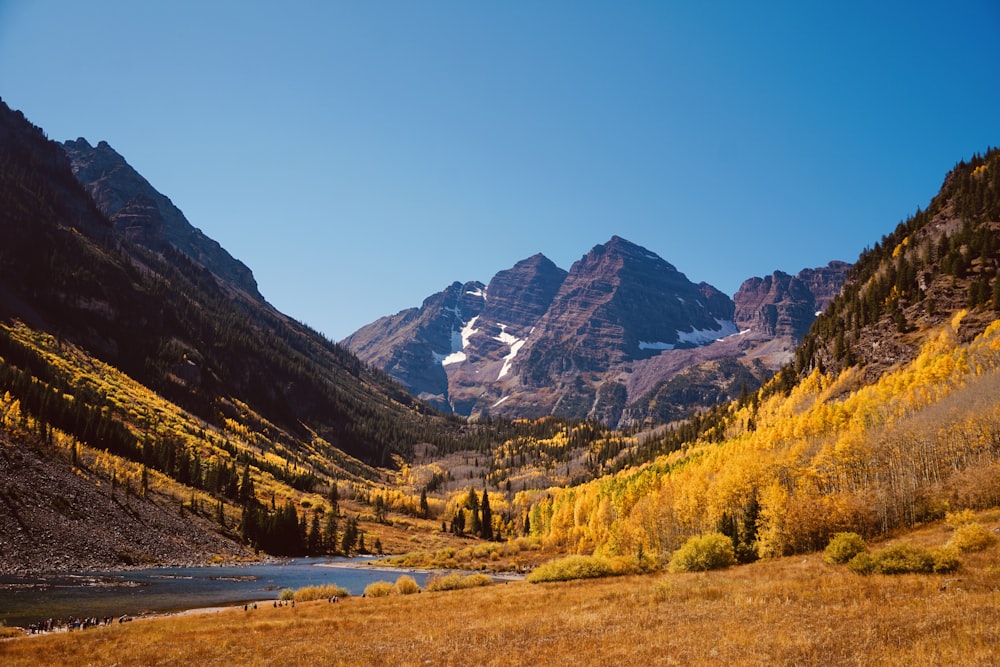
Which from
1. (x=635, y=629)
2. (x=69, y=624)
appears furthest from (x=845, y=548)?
(x=69, y=624)

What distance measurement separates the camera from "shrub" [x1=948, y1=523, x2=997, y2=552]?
38219mm

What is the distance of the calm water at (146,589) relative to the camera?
50.6m

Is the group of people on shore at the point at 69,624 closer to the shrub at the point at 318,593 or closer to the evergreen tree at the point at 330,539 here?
the shrub at the point at 318,593

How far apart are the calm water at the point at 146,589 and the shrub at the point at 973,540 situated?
6599 cm

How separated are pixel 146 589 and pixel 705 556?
66007mm

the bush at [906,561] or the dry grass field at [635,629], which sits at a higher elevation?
the bush at [906,561]

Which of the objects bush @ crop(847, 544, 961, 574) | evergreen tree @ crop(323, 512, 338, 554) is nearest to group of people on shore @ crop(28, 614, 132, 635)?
bush @ crop(847, 544, 961, 574)

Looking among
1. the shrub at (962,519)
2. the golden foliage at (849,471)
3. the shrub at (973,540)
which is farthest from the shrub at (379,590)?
the shrub at (962,519)

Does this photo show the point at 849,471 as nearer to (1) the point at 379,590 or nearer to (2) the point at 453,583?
(2) the point at 453,583

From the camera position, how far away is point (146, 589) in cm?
6700

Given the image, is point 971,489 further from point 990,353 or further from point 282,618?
point 282,618

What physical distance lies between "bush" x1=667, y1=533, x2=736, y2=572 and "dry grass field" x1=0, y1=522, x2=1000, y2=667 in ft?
37.6

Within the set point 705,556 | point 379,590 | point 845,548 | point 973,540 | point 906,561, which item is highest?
point 973,540

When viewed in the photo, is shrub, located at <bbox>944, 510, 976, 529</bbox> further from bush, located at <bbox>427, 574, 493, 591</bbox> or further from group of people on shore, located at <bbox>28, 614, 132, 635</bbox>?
group of people on shore, located at <bbox>28, 614, 132, 635</bbox>
